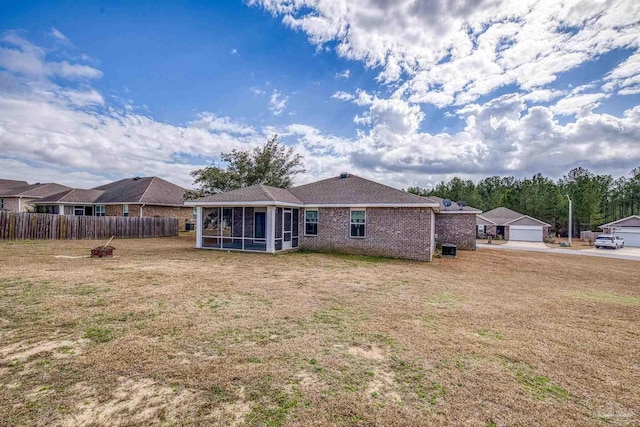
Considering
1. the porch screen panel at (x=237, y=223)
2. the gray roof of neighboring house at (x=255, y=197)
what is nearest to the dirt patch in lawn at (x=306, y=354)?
the gray roof of neighboring house at (x=255, y=197)

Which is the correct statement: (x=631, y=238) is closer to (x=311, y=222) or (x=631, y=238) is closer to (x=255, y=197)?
(x=311, y=222)

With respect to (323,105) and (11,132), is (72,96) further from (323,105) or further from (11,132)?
(323,105)

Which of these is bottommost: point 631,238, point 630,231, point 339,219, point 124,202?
point 631,238

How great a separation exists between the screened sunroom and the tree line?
4276 centimetres

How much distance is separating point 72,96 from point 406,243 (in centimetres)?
2060

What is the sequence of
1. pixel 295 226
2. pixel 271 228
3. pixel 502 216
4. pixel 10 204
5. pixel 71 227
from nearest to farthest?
1. pixel 271 228
2. pixel 295 226
3. pixel 71 227
4. pixel 10 204
5. pixel 502 216

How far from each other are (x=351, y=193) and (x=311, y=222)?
9.17 feet

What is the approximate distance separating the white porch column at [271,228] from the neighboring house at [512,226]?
3264 centimetres

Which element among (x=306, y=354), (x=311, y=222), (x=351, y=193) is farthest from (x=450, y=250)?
(x=306, y=354)

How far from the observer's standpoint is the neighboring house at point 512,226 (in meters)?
37.3

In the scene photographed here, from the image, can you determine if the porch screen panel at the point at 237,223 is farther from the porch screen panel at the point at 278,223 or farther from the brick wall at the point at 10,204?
the brick wall at the point at 10,204

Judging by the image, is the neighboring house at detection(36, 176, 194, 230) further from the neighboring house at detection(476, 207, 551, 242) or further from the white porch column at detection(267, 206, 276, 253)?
the neighboring house at detection(476, 207, 551, 242)

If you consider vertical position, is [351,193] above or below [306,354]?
above

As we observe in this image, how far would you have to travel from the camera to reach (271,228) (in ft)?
49.4
